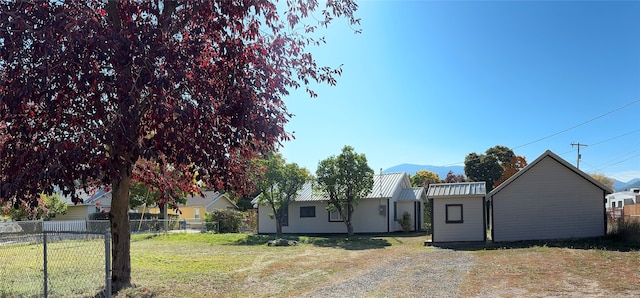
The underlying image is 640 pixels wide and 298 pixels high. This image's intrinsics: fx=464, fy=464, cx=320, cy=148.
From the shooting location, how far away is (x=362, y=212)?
31312mm

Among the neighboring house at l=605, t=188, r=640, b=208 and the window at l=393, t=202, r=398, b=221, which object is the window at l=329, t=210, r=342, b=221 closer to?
the window at l=393, t=202, r=398, b=221

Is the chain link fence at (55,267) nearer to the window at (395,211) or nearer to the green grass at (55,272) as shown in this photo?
the green grass at (55,272)

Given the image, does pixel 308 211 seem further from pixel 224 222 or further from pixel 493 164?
pixel 493 164

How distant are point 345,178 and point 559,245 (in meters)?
13.1

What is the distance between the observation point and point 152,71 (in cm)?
592

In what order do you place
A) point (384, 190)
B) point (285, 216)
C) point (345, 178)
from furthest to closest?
1. point (285, 216)
2. point (384, 190)
3. point (345, 178)

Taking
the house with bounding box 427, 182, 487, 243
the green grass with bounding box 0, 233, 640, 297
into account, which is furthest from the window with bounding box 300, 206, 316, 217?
the green grass with bounding box 0, 233, 640, 297

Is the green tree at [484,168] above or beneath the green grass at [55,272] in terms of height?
above

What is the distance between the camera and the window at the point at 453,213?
21.0 m

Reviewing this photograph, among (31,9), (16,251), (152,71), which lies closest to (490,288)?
(152,71)

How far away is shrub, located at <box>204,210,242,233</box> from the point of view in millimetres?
33312

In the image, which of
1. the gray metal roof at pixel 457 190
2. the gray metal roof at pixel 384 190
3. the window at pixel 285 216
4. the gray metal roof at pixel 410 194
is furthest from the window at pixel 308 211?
the gray metal roof at pixel 457 190

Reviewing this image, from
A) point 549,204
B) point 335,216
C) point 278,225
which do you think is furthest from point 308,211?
point 549,204

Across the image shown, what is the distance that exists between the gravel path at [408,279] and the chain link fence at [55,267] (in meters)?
4.57
